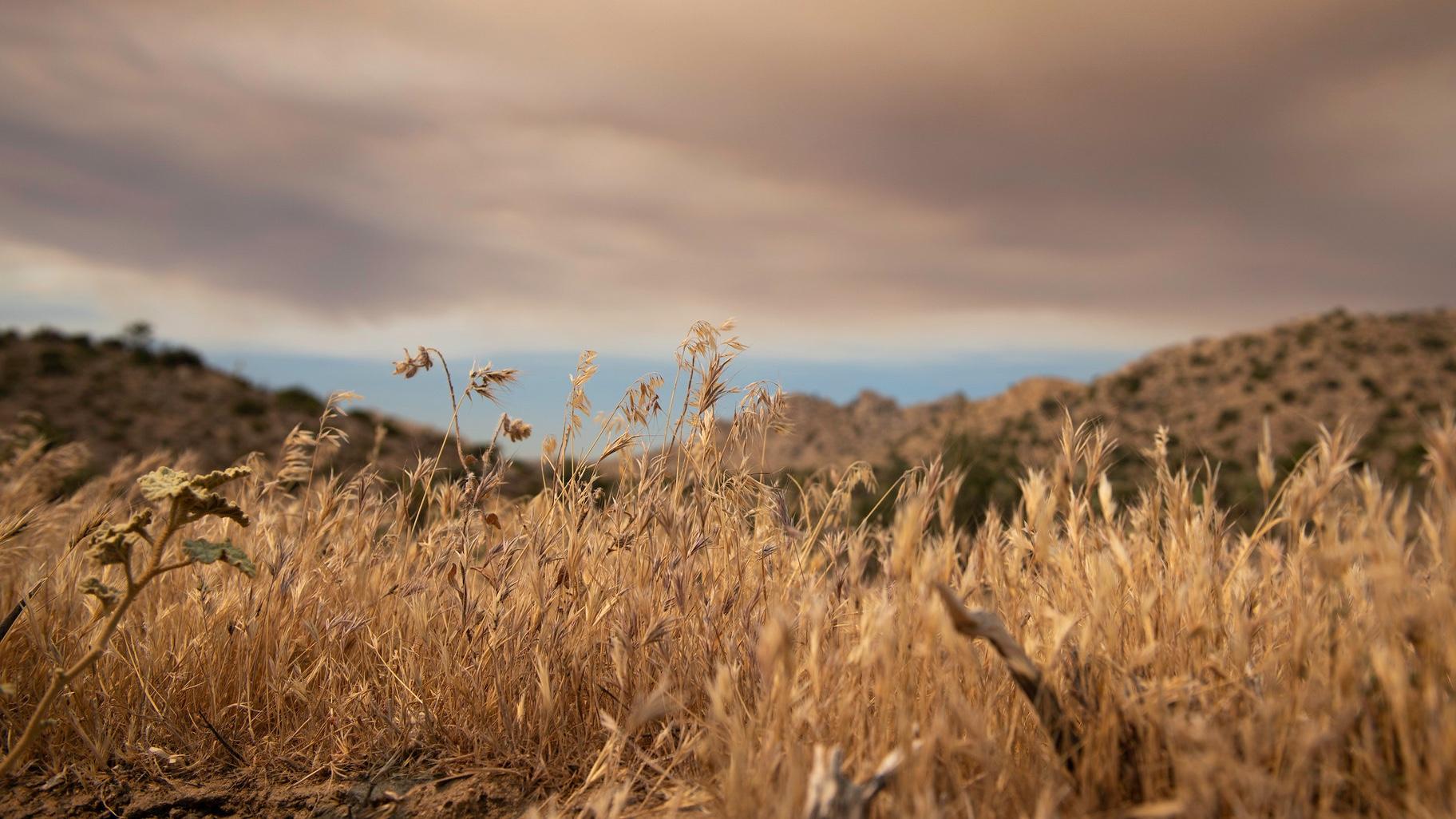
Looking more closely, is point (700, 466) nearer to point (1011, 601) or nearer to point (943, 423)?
point (1011, 601)

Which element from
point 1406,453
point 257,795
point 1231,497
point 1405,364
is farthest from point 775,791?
point 1405,364

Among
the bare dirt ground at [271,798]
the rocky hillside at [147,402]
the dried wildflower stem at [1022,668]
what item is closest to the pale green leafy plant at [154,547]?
the bare dirt ground at [271,798]

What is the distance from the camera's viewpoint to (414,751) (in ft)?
8.16

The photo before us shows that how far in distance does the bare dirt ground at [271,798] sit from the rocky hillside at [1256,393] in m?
22.0

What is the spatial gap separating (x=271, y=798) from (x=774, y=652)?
5.90 ft

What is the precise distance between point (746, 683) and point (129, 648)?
2.19 meters

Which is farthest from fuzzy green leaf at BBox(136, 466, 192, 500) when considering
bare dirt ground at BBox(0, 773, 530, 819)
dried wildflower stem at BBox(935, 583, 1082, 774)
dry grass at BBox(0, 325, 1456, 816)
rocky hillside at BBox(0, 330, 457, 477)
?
rocky hillside at BBox(0, 330, 457, 477)

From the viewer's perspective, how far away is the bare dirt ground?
86.6 inches

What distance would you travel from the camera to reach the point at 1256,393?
31953 mm

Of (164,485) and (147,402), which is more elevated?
(164,485)

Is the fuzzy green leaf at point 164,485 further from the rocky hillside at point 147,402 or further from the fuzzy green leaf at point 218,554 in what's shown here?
the rocky hillside at point 147,402

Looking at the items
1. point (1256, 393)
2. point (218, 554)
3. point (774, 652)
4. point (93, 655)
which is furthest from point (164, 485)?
point (1256, 393)

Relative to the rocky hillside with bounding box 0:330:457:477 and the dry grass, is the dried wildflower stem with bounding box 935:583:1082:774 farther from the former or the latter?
the rocky hillside with bounding box 0:330:457:477

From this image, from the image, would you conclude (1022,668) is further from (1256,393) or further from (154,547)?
(1256,393)
